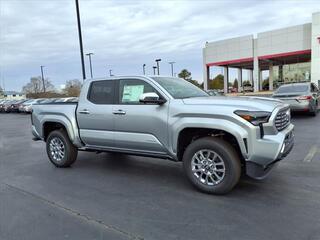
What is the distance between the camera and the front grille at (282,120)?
16.0 ft

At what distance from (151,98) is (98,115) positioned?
1479mm

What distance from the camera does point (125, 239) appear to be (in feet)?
12.2

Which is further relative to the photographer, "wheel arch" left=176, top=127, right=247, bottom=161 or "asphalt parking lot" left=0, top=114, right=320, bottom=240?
"wheel arch" left=176, top=127, right=247, bottom=161

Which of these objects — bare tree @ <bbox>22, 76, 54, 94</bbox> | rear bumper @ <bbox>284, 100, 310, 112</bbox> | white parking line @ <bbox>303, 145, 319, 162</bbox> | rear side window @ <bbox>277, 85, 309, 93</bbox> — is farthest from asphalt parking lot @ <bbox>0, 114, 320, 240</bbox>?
bare tree @ <bbox>22, 76, 54, 94</bbox>

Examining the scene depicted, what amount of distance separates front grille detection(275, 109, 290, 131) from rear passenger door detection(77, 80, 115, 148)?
2927mm

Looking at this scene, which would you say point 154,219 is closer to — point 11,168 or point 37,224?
point 37,224

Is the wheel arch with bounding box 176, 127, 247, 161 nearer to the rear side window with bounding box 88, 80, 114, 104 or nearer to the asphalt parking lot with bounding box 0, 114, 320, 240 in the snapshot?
the asphalt parking lot with bounding box 0, 114, 320, 240

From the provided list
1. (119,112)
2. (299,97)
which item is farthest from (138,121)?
(299,97)

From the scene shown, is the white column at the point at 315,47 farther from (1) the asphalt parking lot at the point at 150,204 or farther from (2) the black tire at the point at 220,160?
(2) the black tire at the point at 220,160

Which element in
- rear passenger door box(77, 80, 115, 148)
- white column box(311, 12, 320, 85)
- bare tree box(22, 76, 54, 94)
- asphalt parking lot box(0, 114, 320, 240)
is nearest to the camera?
asphalt parking lot box(0, 114, 320, 240)

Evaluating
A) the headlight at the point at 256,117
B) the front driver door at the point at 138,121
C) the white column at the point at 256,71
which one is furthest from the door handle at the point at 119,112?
the white column at the point at 256,71

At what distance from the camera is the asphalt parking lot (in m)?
3.88

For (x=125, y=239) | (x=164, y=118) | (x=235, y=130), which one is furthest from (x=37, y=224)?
(x=235, y=130)

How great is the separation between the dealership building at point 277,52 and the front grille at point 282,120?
37.3m
